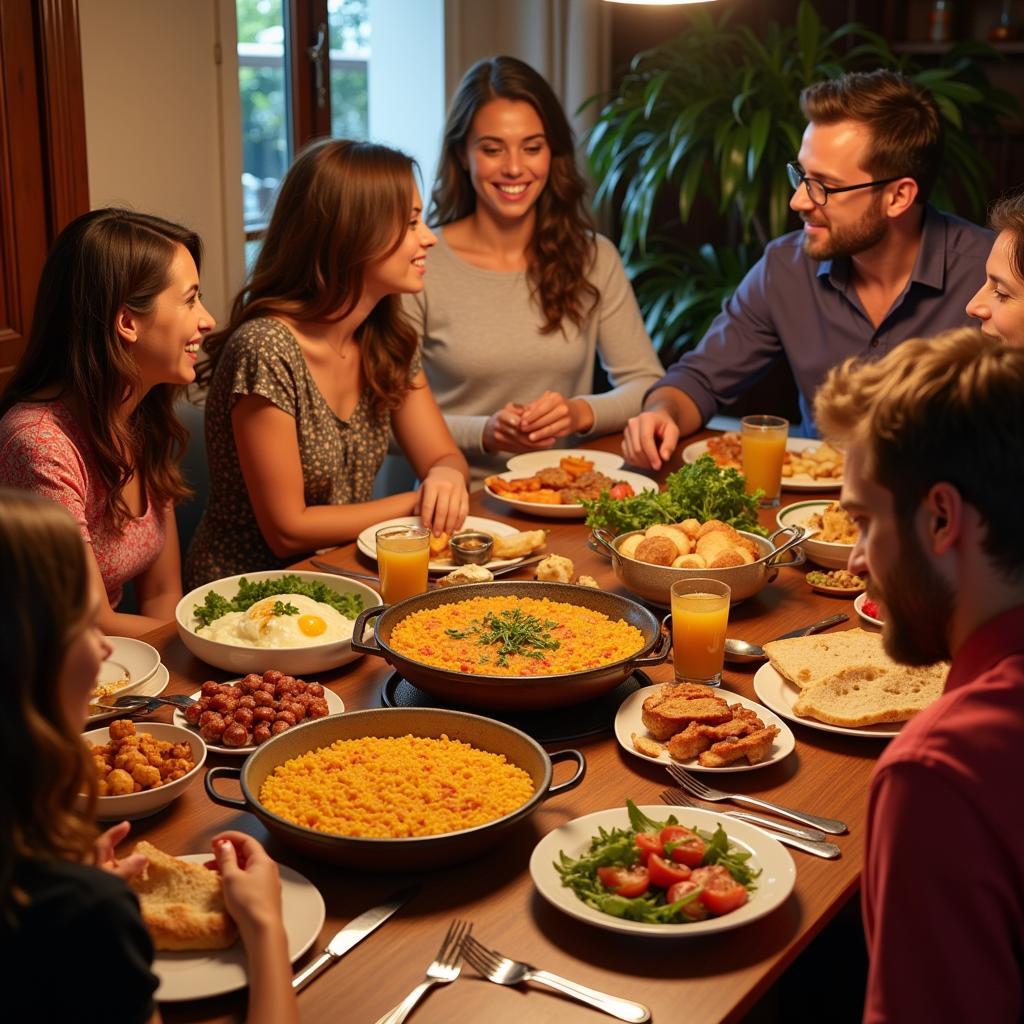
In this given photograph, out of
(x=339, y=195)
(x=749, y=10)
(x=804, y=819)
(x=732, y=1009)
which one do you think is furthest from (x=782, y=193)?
(x=732, y=1009)

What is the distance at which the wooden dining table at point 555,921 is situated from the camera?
112cm

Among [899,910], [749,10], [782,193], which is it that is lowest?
[899,910]

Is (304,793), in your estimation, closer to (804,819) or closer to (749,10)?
(804,819)

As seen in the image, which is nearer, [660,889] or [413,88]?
[660,889]

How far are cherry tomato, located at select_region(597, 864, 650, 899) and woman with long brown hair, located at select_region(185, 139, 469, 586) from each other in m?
1.21

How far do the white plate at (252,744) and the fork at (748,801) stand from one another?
41cm

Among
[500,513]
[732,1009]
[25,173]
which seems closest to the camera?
[732,1009]

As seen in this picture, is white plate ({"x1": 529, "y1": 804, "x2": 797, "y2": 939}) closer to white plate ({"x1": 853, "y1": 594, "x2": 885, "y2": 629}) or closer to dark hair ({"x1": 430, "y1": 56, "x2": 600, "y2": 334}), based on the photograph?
white plate ({"x1": 853, "y1": 594, "x2": 885, "y2": 629})

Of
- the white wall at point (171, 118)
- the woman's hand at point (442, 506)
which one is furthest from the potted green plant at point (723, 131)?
the woman's hand at point (442, 506)

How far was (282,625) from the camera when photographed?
5.80 feet

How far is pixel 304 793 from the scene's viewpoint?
4.44 ft

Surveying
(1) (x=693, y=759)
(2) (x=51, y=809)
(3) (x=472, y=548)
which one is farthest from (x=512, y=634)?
(2) (x=51, y=809)

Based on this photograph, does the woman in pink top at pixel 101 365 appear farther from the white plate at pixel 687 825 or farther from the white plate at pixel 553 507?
the white plate at pixel 687 825

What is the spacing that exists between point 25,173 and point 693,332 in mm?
2448
